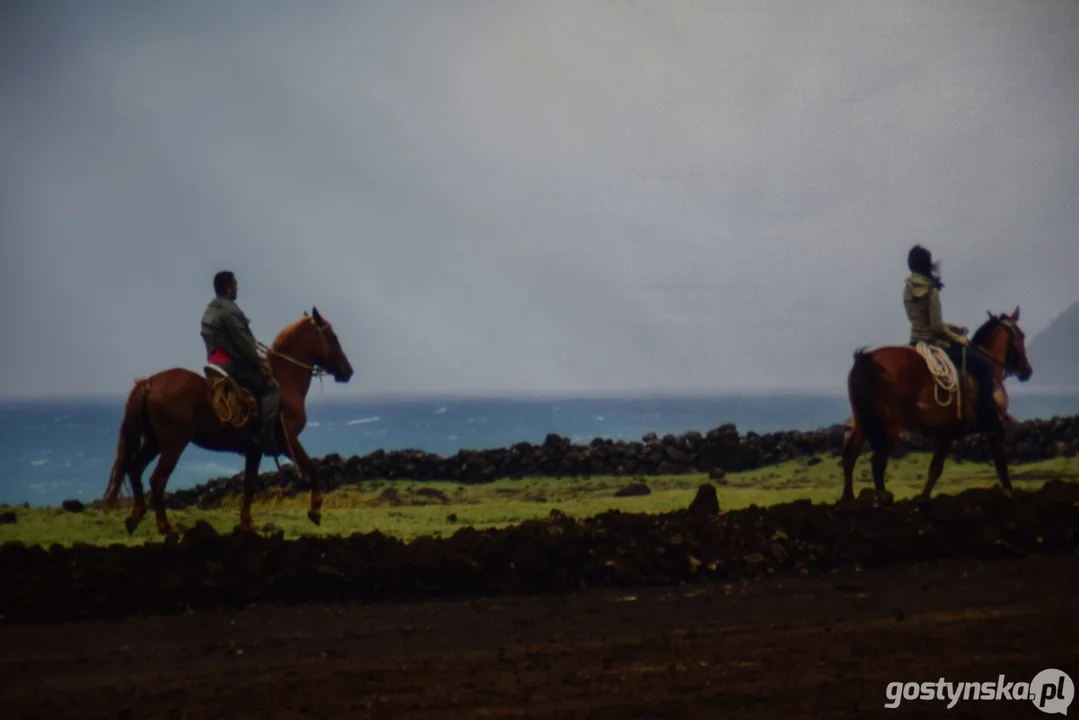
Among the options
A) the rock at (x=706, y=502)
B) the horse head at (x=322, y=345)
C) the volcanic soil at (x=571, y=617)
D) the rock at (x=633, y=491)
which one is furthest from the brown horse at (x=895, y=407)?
the horse head at (x=322, y=345)

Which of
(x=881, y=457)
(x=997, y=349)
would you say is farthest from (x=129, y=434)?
(x=997, y=349)

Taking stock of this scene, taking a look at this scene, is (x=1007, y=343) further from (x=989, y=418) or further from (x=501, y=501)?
(x=501, y=501)

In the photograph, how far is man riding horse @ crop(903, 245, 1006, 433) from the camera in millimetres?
11109

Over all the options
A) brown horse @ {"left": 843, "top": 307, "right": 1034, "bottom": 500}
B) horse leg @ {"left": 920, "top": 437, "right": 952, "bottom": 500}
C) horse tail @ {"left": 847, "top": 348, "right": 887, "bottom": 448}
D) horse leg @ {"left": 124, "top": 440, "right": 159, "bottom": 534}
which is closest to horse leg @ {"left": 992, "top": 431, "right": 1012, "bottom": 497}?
brown horse @ {"left": 843, "top": 307, "right": 1034, "bottom": 500}

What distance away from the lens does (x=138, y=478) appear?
941 centimetres

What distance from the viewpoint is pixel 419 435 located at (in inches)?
Answer: 1631

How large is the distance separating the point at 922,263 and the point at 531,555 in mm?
5026

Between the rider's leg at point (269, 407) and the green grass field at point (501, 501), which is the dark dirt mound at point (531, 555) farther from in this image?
the rider's leg at point (269, 407)

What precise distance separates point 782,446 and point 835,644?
27.5 ft

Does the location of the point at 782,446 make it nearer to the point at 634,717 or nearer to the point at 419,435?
the point at 634,717

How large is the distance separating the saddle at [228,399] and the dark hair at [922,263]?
6.19 meters

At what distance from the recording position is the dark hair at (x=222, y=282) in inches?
379

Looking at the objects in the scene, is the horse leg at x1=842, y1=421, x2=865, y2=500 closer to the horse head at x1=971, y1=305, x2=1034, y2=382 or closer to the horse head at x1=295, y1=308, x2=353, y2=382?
the horse head at x1=971, y1=305, x2=1034, y2=382

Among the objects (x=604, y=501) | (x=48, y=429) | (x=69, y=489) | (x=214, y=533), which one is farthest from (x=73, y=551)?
(x=48, y=429)
